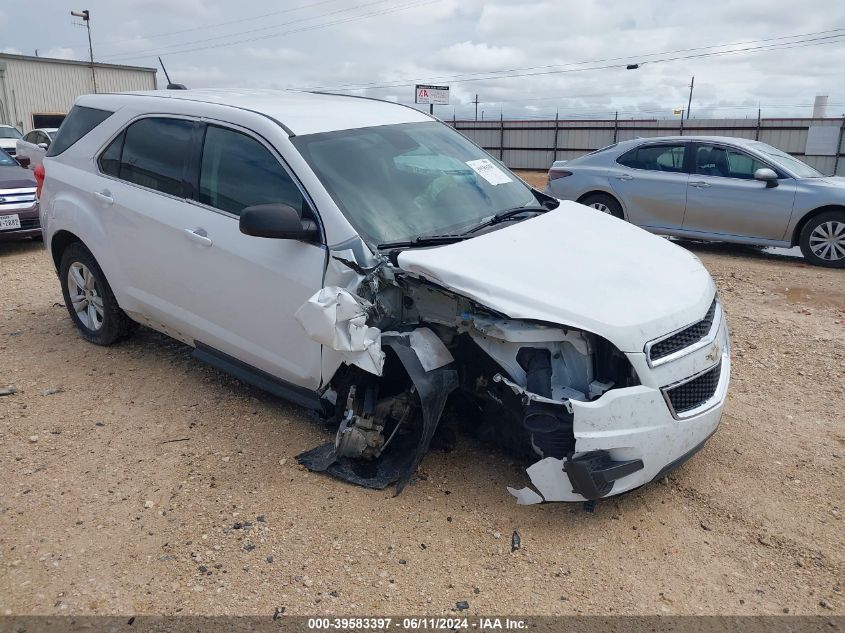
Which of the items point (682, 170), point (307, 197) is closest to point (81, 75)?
point (682, 170)

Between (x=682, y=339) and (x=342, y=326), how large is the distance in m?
1.53

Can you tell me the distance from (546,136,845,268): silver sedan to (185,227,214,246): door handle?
7.02 metres

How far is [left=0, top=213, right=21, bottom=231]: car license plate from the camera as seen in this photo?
8688mm

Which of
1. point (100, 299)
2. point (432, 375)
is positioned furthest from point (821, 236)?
point (100, 299)

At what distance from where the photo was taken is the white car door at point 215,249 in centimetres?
350

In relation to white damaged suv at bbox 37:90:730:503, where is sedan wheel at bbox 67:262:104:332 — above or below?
below

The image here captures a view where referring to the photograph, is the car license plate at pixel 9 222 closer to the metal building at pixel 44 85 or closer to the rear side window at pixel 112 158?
the rear side window at pixel 112 158

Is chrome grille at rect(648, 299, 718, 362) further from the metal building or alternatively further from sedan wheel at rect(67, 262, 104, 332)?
the metal building

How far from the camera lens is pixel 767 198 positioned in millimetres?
8461

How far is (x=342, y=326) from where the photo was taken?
312cm

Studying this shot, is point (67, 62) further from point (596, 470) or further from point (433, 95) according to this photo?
point (596, 470)

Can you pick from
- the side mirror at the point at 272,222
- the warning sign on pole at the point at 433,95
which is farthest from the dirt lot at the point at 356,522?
the warning sign on pole at the point at 433,95

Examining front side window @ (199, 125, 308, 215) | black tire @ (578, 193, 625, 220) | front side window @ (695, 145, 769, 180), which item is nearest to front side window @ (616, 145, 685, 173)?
front side window @ (695, 145, 769, 180)

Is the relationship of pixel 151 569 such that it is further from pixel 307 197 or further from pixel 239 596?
pixel 307 197
